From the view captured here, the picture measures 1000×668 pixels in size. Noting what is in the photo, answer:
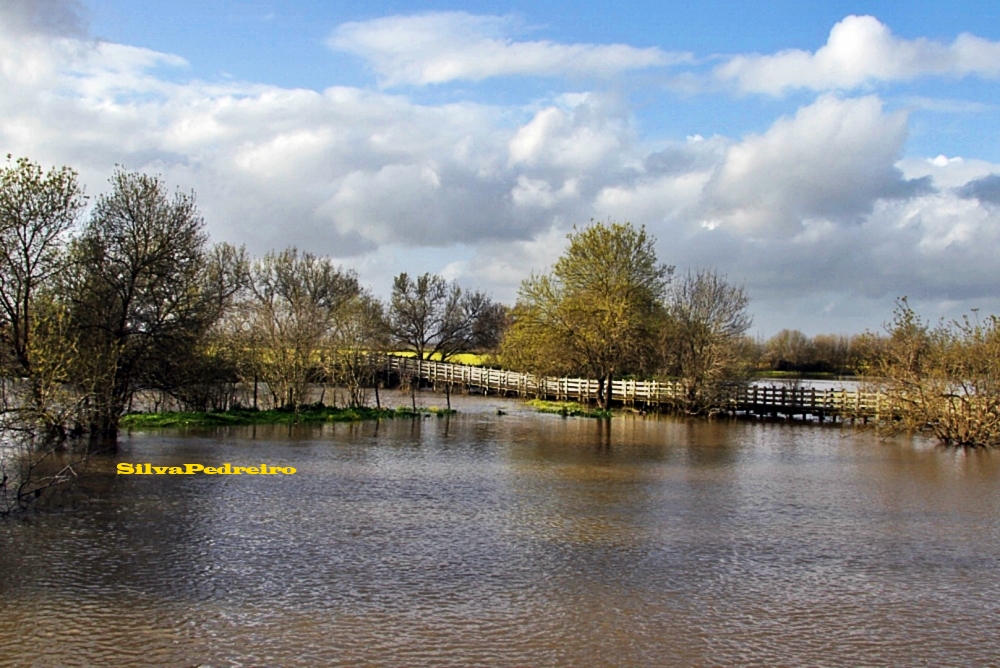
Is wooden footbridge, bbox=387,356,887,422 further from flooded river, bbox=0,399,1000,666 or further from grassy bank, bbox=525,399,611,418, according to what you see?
flooded river, bbox=0,399,1000,666

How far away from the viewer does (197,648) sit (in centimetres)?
790

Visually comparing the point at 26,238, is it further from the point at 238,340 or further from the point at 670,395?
the point at 670,395

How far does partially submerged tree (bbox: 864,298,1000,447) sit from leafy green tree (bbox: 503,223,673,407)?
44.8 feet

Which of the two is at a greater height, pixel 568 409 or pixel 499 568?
pixel 568 409

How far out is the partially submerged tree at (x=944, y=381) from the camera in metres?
26.8

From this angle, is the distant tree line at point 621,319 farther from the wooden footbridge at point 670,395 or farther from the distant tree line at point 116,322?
the distant tree line at point 116,322

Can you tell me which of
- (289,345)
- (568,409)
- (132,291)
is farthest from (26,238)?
(568,409)

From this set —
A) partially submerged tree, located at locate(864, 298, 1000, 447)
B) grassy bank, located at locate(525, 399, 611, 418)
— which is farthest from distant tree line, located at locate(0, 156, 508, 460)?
partially submerged tree, located at locate(864, 298, 1000, 447)

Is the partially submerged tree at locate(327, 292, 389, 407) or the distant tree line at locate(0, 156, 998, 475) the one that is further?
the partially submerged tree at locate(327, 292, 389, 407)

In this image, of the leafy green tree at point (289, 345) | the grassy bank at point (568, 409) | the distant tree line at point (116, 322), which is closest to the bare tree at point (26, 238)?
the distant tree line at point (116, 322)

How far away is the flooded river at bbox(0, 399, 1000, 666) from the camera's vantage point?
8.23m

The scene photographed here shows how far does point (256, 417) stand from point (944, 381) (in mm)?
22894

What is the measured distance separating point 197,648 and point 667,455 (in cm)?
1760

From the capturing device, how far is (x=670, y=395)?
137ft
